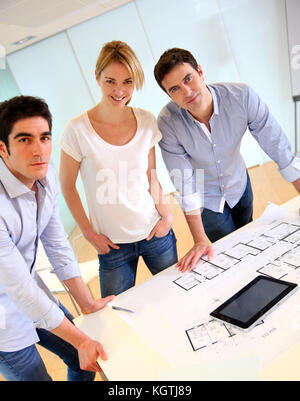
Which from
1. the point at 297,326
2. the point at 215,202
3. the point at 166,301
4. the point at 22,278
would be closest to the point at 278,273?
the point at 297,326

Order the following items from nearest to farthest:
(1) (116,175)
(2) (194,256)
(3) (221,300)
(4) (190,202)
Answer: (3) (221,300) < (2) (194,256) < (1) (116,175) < (4) (190,202)

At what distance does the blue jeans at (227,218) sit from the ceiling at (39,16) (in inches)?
102

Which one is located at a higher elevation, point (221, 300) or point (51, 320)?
point (51, 320)

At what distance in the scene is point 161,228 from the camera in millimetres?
1574

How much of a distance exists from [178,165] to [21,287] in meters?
0.84

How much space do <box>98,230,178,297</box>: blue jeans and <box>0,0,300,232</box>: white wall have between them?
3.22 meters

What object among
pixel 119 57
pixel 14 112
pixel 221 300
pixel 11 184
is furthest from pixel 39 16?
pixel 221 300

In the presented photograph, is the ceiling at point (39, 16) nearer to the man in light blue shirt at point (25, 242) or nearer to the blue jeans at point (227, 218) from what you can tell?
the man in light blue shirt at point (25, 242)

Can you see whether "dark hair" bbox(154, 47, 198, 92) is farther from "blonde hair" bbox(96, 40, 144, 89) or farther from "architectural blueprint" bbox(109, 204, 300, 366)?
"architectural blueprint" bbox(109, 204, 300, 366)

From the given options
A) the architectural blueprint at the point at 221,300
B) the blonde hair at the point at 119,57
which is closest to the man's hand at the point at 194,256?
the architectural blueprint at the point at 221,300

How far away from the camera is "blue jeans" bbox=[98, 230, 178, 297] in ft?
5.00

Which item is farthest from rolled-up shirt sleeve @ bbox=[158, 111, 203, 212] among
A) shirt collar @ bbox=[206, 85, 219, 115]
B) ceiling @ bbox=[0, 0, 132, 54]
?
ceiling @ bbox=[0, 0, 132, 54]

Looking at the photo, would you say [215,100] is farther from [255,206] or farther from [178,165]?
[255,206]

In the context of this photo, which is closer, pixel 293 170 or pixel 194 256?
pixel 194 256
